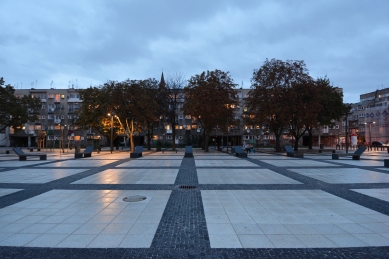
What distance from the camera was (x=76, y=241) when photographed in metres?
4.85

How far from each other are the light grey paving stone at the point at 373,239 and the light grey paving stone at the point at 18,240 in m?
6.31

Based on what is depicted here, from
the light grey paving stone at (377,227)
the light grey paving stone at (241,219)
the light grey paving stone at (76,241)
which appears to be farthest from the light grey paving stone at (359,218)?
the light grey paving stone at (76,241)

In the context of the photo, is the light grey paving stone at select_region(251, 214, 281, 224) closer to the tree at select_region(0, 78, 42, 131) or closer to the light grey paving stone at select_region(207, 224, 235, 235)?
the light grey paving stone at select_region(207, 224, 235, 235)

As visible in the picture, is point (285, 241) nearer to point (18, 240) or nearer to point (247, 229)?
point (247, 229)

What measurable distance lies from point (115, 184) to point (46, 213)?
4122 millimetres

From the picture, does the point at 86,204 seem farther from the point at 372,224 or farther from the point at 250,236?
the point at 372,224

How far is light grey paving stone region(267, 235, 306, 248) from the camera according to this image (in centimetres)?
469

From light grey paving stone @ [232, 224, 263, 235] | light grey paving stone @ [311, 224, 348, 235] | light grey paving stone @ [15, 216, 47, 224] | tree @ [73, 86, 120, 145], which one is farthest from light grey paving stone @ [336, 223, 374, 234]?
tree @ [73, 86, 120, 145]

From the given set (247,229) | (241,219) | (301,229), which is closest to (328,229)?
(301,229)

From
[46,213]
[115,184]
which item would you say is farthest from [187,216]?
[115,184]

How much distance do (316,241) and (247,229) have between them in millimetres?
1324

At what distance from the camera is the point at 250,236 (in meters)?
5.13

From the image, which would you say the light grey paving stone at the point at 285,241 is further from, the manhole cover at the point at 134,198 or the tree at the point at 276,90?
the tree at the point at 276,90

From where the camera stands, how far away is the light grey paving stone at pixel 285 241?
15.4 feet
